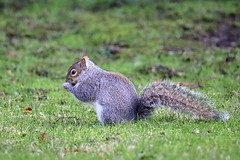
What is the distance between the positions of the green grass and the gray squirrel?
0.69 ft

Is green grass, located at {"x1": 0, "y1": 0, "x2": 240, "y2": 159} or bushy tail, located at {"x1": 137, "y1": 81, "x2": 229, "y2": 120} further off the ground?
bushy tail, located at {"x1": 137, "y1": 81, "x2": 229, "y2": 120}

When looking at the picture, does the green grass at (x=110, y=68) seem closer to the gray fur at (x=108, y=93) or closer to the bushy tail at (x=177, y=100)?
the bushy tail at (x=177, y=100)

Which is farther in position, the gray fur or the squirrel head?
the squirrel head

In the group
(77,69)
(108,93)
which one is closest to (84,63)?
(77,69)

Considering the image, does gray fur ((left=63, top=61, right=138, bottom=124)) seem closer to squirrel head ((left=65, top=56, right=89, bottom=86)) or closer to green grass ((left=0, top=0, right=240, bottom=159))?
squirrel head ((left=65, top=56, right=89, bottom=86))

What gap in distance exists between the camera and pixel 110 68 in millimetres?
15602

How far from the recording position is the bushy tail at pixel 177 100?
8.39 m

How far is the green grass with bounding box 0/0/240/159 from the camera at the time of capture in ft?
22.9

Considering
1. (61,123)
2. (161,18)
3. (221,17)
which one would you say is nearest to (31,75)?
(61,123)

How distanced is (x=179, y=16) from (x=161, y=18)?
69 centimetres

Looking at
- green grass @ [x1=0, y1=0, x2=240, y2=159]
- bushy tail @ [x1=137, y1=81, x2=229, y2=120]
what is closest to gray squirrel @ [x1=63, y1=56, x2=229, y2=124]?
bushy tail @ [x1=137, y1=81, x2=229, y2=120]

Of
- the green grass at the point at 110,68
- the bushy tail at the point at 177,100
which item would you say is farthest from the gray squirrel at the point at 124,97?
the green grass at the point at 110,68

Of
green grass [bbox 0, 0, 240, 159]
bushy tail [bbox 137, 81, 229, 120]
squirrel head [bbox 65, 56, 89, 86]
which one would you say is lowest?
green grass [bbox 0, 0, 240, 159]

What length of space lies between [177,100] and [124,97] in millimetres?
795
